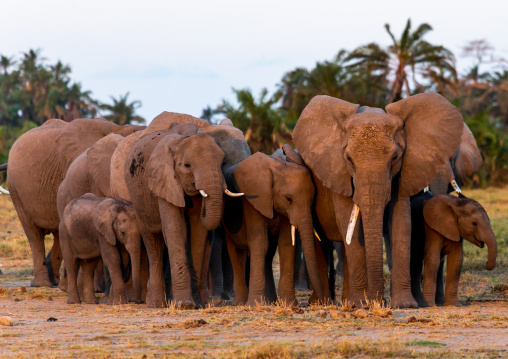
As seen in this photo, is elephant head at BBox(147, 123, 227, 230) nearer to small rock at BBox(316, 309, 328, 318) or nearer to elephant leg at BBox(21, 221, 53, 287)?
small rock at BBox(316, 309, 328, 318)

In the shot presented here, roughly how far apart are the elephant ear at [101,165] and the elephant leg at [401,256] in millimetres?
5051

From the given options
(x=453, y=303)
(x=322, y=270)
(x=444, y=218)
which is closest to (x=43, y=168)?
(x=322, y=270)

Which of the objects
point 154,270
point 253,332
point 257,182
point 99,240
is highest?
point 257,182

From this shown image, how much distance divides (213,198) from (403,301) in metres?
2.59

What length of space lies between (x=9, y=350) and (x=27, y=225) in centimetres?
1002

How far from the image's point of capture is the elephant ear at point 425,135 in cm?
1177

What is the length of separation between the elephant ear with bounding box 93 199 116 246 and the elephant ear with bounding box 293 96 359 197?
2637 mm

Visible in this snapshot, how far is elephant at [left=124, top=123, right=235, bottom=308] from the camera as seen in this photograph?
37.9 ft

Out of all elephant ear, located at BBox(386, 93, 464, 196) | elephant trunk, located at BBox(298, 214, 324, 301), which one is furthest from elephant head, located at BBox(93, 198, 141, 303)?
elephant ear, located at BBox(386, 93, 464, 196)

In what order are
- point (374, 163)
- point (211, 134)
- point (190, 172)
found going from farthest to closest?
point (211, 134), point (190, 172), point (374, 163)

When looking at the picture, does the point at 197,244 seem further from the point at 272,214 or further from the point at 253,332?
the point at 253,332

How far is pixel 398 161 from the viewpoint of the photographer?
11.6 m

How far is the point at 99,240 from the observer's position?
12.9 meters

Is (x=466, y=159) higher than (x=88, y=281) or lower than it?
higher
